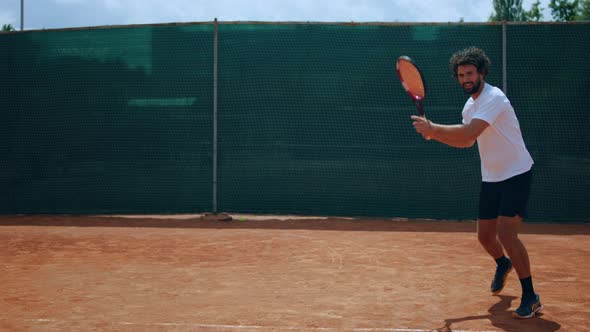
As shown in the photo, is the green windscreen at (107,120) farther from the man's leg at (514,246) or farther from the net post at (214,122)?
the man's leg at (514,246)

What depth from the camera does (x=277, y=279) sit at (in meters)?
5.63

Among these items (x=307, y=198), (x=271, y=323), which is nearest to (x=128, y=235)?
(x=307, y=198)

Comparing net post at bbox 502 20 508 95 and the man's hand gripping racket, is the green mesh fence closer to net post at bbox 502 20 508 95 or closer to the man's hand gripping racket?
net post at bbox 502 20 508 95

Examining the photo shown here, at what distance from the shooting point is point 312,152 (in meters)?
10.0

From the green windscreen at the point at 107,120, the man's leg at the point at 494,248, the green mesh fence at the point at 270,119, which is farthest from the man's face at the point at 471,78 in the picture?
the green windscreen at the point at 107,120

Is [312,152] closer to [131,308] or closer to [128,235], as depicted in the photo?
[128,235]

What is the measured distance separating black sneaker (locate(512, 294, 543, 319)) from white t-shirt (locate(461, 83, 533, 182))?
85 centimetres

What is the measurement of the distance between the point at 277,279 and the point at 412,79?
203 cm

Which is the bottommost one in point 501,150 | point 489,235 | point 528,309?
point 528,309

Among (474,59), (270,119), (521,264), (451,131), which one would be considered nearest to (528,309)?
(521,264)

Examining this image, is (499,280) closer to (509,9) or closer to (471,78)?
(471,78)

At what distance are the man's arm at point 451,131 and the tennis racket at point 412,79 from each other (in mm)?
494

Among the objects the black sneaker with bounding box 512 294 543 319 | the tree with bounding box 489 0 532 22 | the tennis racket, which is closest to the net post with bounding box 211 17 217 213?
the tennis racket

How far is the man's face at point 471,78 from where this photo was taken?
4.54 metres
